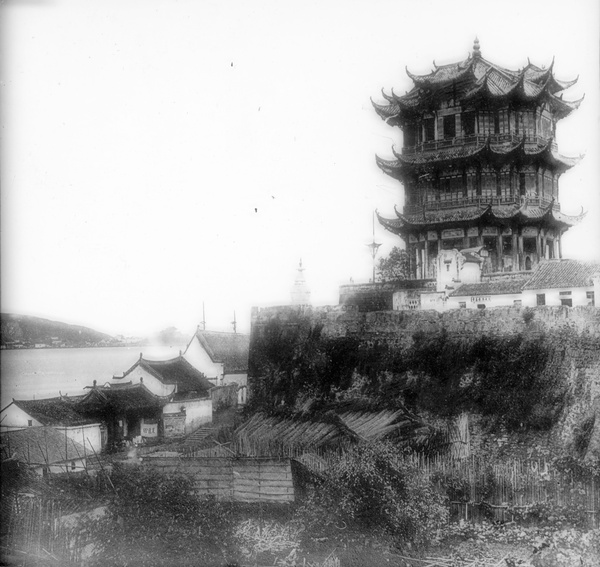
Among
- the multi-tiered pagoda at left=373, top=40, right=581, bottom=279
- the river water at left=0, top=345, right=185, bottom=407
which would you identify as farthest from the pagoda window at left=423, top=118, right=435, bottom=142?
the river water at left=0, top=345, right=185, bottom=407

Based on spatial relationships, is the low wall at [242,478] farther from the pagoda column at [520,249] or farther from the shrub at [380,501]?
the pagoda column at [520,249]

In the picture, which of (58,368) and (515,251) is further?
(515,251)

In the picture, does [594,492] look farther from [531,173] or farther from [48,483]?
[531,173]

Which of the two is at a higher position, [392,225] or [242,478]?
[392,225]

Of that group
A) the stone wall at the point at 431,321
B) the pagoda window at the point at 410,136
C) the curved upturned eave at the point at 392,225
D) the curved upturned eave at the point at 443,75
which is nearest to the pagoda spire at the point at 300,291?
the stone wall at the point at 431,321

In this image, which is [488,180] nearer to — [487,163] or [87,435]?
[487,163]

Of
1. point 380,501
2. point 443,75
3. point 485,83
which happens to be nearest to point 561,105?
point 485,83
